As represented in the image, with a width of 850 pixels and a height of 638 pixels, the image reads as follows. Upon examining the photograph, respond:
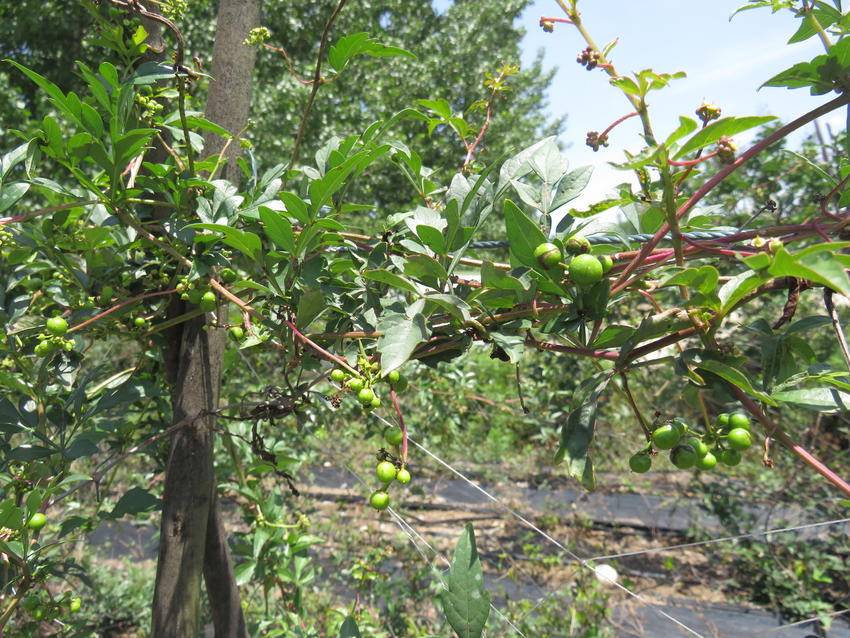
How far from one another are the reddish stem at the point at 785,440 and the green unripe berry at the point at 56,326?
3.19 ft

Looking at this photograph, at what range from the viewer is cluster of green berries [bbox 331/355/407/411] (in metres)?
0.73

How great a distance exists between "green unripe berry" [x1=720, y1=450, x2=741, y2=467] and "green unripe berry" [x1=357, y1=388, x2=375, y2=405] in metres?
0.41

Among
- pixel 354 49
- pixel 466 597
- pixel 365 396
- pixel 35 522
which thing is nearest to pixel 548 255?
pixel 365 396

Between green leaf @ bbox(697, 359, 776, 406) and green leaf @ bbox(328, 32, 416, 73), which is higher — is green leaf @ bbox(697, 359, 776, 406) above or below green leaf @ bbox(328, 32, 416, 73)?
below

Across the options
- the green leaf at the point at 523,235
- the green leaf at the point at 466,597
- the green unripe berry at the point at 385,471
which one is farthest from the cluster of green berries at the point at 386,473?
the green leaf at the point at 523,235

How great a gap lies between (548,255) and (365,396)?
274 mm

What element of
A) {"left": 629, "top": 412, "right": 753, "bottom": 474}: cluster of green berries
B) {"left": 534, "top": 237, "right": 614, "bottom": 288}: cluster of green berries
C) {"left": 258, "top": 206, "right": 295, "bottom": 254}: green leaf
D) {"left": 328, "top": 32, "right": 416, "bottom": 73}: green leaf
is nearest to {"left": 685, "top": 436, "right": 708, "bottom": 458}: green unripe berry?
{"left": 629, "top": 412, "right": 753, "bottom": 474}: cluster of green berries

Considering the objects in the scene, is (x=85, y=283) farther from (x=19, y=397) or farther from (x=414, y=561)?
(x=414, y=561)

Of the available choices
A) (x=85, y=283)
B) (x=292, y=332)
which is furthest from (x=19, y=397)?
(x=292, y=332)

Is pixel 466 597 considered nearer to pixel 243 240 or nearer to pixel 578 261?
pixel 578 261

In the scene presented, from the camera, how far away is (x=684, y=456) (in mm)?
685

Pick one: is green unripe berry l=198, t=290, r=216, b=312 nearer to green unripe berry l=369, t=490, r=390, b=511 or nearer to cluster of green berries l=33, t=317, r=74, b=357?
cluster of green berries l=33, t=317, r=74, b=357

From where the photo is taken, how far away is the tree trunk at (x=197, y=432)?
1.07 metres

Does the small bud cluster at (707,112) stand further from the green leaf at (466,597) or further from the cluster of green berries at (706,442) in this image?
the green leaf at (466,597)
